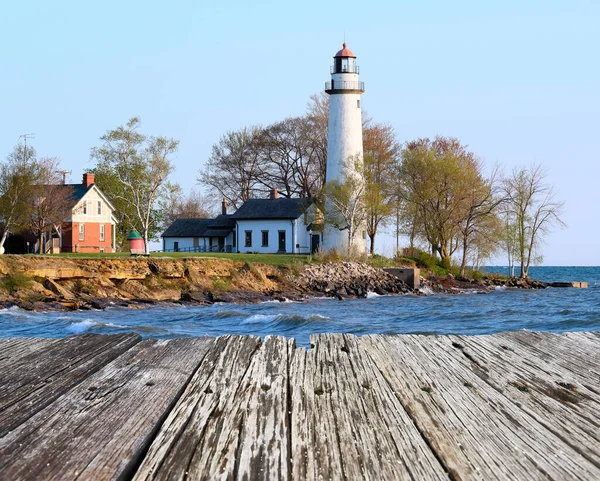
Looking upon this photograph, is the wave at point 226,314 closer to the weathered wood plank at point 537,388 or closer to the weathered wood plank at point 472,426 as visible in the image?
the weathered wood plank at point 537,388

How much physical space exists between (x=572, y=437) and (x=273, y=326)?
58.1ft

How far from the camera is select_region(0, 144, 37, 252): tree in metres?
46.1

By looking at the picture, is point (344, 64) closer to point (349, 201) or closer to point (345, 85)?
point (345, 85)

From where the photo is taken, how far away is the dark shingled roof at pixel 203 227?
58987 mm

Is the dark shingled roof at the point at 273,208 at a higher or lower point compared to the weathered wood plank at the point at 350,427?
higher

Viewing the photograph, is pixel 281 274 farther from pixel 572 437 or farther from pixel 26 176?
pixel 572 437

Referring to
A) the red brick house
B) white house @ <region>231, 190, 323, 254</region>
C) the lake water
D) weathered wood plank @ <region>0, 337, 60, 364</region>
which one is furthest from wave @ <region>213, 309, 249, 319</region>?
the red brick house

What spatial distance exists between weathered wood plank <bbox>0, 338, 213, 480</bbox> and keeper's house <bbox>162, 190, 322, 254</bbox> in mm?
47337

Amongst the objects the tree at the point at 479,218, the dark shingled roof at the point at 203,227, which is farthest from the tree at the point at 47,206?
the tree at the point at 479,218

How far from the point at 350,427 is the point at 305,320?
1938cm

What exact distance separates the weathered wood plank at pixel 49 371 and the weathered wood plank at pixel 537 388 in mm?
1931

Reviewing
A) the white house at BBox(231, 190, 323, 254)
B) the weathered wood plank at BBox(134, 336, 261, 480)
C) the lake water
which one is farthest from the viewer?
the white house at BBox(231, 190, 323, 254)

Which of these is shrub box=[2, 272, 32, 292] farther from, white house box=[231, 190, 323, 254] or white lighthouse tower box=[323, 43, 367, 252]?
white house box=[231, 190, 323, 254]

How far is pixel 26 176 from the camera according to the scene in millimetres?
47281
